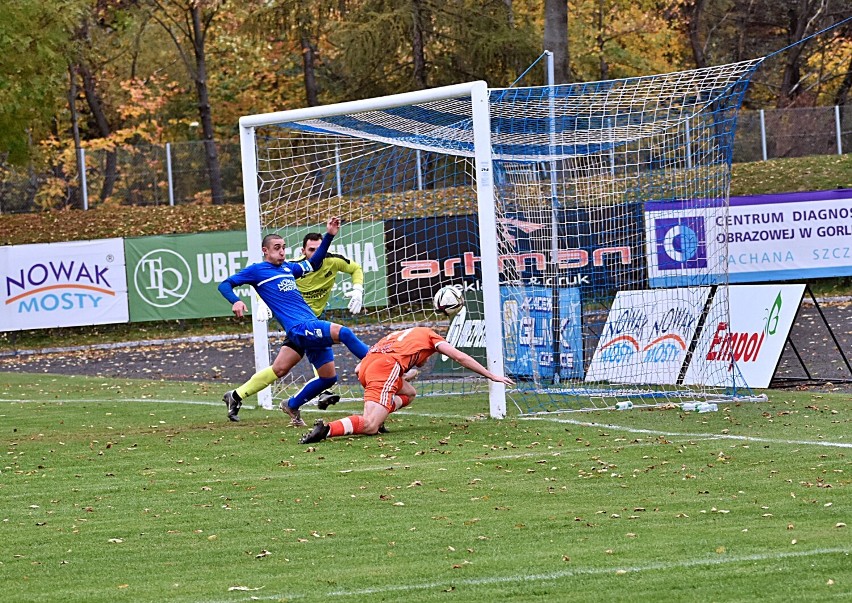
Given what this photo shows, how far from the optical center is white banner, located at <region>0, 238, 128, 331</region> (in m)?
24.4

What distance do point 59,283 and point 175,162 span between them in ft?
30.8

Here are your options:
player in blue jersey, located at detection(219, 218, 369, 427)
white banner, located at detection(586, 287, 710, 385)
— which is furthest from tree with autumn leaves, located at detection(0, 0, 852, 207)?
player in blue jersey, located at detection(219, 218, 369, 427)

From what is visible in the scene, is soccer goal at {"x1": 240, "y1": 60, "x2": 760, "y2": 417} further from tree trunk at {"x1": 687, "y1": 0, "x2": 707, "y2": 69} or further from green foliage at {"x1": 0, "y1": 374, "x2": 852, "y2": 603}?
tree trunk at {"x1": 687, "y1": 0, "x2": 707, "y2": 69}

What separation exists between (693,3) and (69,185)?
71.3 ft

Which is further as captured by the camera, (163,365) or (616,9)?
(616,9)

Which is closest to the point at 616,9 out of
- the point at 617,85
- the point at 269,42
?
the point at 269,42

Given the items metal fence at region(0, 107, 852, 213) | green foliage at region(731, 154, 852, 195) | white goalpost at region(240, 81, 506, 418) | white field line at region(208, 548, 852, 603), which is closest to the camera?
white field line at region(208, 548, 852, 603)

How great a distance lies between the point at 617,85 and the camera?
Result: 12523mm

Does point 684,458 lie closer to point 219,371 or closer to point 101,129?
point 219,371

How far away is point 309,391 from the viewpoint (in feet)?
39.5

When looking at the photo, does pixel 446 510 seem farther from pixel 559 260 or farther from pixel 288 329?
pixel 559 260

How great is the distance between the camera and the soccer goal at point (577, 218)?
497 inches

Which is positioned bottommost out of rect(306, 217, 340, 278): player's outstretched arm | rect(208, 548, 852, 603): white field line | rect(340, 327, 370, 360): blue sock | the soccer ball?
rect(208, 548, 852, 603): white field line

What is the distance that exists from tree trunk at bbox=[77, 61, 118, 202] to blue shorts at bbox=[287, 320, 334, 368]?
22866 mm
